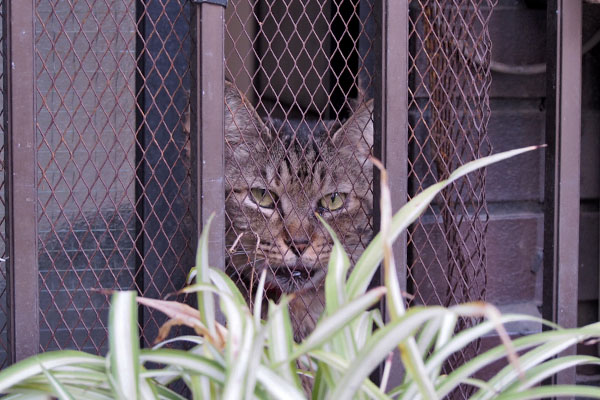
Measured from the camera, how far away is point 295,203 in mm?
1851

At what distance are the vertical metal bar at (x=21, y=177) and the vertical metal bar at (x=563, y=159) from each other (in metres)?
0.96

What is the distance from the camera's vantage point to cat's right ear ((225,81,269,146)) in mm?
1564

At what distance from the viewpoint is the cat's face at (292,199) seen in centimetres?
173

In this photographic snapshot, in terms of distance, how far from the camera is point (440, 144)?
1.64m

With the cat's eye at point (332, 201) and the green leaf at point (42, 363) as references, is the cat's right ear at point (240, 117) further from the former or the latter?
the green leaf at point (42, 363)

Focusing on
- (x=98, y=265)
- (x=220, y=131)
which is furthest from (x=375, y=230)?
(x=98, y=265)

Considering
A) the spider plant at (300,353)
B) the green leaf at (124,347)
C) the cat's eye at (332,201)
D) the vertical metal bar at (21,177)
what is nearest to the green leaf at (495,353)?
the spider plant at (300,353)

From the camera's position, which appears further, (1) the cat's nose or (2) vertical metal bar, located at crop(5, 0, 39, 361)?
(1) the cat's nose

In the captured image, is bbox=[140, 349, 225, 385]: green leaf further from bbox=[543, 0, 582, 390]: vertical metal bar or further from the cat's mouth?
the cat's mouth

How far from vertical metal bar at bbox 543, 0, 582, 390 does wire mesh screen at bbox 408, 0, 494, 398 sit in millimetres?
226

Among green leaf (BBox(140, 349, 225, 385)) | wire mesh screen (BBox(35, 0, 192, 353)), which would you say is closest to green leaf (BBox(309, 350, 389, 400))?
green leaf (BBox(140, 349, 225, 385))

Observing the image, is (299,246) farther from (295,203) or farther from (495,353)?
(495,353)

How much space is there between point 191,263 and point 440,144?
754mm

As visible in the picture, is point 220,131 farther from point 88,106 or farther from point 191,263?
point 88,106
